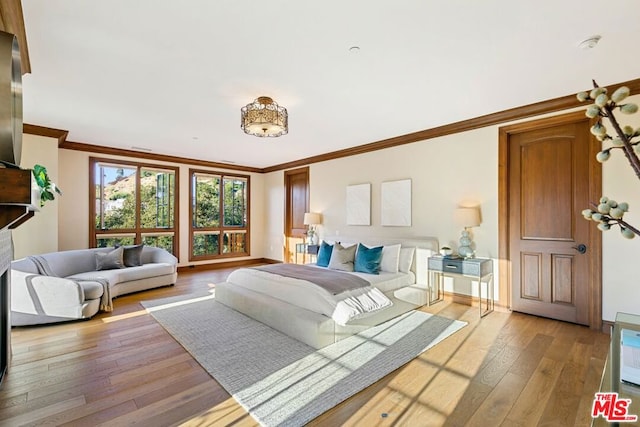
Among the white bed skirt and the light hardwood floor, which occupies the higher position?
the white bed skirt

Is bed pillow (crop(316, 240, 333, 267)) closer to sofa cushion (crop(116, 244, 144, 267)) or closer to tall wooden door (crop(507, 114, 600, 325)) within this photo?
tall wooden door (crop(507, 114, 600, 325))

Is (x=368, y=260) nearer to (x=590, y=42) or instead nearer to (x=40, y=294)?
(x=590, y=42)

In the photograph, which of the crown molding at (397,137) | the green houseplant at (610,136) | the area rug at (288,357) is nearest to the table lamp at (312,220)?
the crown molding at (397,137)

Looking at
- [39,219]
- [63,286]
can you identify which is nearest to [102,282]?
[63,286]

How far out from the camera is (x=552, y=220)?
389cm

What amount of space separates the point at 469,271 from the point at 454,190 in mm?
1294

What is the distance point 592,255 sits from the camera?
353 cm

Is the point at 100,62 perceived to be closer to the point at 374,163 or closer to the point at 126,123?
the point at 126,123

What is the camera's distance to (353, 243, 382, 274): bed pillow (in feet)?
14.8

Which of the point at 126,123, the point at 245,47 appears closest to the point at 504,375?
the point at 245,47

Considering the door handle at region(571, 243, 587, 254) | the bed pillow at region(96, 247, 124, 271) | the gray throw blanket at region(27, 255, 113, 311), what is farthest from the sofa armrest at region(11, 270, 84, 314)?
the door handle at region(571, 243, 587, 254)

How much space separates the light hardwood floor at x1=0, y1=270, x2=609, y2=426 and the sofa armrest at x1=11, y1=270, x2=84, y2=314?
0.27m

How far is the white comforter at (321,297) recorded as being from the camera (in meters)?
3.21

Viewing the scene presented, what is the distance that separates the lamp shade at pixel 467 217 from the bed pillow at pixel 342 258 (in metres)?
1.59
